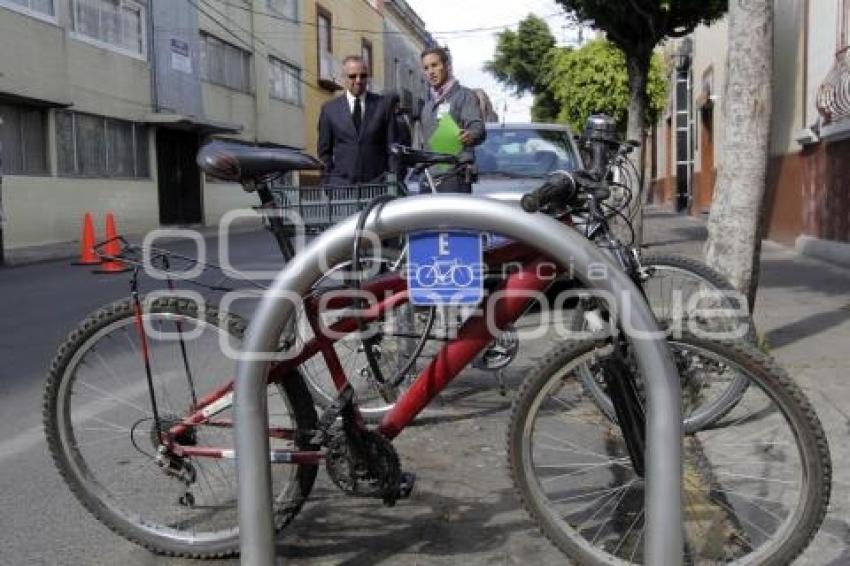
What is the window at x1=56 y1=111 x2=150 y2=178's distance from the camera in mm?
20344

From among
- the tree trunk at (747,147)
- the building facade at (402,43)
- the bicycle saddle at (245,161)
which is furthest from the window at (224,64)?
the bicycle saddle at (245,161)

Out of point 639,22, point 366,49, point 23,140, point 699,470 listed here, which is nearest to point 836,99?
point 639,22

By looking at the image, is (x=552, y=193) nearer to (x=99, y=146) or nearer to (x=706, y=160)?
(x=99, y=146)

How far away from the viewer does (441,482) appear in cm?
401

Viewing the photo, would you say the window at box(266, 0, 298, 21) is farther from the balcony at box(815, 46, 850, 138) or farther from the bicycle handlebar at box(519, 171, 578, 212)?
the bicycle handlebar at box(519, 171, 578, 212)

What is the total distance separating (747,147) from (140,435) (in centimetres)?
396

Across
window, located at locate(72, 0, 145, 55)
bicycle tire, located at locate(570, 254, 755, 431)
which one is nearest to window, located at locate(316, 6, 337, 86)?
window, located at locate(72, 0, 145, 55)

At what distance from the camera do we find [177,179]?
26.4m

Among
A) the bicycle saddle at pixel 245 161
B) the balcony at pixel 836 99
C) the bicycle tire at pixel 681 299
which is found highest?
the balcony at pixel 836 99

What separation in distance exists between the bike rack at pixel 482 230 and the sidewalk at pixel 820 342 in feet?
2.71

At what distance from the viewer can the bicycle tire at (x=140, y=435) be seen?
10.2ft

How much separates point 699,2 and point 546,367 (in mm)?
11476

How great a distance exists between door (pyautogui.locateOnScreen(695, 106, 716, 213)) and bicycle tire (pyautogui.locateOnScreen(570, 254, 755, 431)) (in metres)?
18.1

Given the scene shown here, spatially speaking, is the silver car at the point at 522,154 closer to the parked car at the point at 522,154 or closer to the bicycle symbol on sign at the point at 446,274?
the parked car at the point at 522,154
